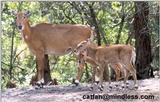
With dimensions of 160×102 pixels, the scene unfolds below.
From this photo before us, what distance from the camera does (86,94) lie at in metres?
7.26

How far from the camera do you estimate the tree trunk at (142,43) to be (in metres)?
11.1

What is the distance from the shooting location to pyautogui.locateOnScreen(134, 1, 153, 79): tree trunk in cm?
1106

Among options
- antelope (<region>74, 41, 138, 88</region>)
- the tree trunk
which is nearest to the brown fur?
antelope (<region>74, 41, 138, 88</region>)

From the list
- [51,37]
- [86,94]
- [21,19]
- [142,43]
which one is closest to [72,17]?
[142,43]

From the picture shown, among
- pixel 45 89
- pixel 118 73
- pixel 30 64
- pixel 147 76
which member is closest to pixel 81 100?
pixel 45 89

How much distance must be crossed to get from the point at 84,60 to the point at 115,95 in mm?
1619

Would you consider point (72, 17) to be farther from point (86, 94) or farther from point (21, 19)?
point (86, 94)

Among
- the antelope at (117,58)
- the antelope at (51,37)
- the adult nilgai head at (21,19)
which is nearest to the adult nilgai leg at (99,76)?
the antelope at (117,58)

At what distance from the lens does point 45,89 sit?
320 inches

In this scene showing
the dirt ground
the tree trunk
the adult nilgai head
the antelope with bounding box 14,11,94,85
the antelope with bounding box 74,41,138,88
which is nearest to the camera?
the dirt ground

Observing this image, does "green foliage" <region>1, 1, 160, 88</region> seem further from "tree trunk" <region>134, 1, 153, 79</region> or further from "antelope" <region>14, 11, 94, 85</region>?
"antelope" <region>14, 11, 94, 85</region>

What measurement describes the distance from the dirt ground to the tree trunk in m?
2.92

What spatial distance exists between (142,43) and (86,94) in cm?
424

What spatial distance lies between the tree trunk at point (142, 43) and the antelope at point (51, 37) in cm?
268
